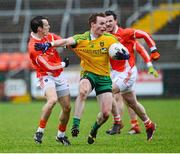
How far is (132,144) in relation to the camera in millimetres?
11914

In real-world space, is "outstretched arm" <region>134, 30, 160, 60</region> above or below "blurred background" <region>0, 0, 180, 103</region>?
above

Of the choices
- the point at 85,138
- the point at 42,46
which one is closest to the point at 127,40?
the point at 85,138

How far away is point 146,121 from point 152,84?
50.3 feet

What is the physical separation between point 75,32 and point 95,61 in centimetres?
1982

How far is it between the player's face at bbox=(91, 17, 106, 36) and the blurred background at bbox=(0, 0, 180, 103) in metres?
16.9

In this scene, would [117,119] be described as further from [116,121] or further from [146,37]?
[146,37]

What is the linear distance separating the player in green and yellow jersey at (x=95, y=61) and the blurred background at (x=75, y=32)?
16750mm

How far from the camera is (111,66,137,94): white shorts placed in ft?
45.8

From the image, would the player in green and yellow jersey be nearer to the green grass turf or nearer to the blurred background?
the green grass turf

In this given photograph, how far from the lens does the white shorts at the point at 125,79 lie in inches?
549

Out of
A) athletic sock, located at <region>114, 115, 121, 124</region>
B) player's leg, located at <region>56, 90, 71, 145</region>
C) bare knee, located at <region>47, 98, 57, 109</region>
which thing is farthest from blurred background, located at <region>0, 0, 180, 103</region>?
bare knee, located at <region>47, 98, 57, 109</region>

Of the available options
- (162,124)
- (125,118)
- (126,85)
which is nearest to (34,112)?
(125,118)

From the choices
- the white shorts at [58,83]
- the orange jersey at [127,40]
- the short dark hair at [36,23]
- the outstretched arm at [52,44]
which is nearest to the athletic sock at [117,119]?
the orange jersey at [127,40]

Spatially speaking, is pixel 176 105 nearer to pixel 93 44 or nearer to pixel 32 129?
pixel 32 129
